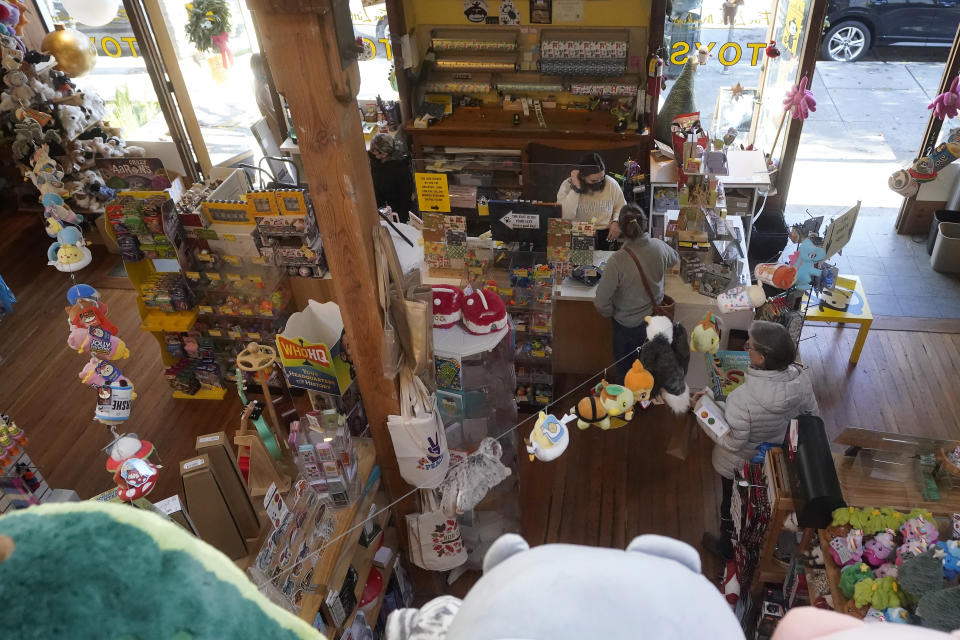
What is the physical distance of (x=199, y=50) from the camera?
6.65 meters

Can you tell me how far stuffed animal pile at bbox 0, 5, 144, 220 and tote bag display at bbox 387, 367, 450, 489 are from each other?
436 centimetres

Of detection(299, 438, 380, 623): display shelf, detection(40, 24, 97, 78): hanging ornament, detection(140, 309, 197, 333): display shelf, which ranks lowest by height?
detection(140, 309, 197, 333): display shelf

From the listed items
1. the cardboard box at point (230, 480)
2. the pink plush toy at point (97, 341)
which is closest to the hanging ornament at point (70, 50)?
the pink plush toy at point (97, 341)

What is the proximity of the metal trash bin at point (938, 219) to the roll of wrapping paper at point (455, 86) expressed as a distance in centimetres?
398

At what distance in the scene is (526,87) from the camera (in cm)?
631

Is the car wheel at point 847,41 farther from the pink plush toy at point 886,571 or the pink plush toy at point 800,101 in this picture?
the pink plush toy at point 886,571

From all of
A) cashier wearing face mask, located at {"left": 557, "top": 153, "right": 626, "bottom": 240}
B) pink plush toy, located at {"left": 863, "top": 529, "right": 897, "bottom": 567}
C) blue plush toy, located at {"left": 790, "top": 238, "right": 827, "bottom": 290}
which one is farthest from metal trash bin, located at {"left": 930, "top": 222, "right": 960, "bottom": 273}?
pink plush toy, located at {"left": 863, "top": 529, "right": 897, "bottom": 567}

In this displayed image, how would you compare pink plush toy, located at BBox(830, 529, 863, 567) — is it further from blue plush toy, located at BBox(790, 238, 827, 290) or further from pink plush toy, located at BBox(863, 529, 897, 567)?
blue plush toy, located at BBox(790, 238, 827, 290)

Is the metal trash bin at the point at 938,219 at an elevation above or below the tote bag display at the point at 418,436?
below

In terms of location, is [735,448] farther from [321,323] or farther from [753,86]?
[753,86]

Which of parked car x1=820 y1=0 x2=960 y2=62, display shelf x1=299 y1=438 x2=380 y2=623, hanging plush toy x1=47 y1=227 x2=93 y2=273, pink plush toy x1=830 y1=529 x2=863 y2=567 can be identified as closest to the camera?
pink plush toy x1=830 y1=529 x2=863 y2=567

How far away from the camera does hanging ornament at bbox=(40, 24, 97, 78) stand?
Answer: 6242 mm

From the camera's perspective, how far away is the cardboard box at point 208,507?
2.57 meters

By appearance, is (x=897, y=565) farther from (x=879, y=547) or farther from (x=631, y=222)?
(x=631, y=222)
